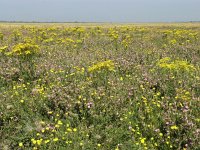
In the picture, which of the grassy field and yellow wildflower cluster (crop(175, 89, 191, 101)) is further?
yellow wildflower cluster (crop(175, 89, 191, 101))

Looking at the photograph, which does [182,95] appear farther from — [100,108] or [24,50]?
[24,50]

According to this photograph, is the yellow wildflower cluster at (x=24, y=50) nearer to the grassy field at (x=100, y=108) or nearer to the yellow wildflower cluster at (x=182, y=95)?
the grassy field at (x=100, y=108)

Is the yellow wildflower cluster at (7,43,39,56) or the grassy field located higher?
the yellow wildflower cluster at (7,43,39,56)

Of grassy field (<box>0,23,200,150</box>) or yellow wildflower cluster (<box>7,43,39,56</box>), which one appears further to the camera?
yellow wildflower cluster (<box>7,43,39,56</box>)

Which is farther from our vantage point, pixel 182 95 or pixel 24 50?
pixel 24 50

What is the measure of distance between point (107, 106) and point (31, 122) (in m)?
1.83

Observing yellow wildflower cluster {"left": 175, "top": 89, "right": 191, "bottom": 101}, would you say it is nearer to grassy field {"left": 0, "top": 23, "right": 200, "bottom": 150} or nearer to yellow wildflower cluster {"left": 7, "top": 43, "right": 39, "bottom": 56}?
grassy field {"left": 0, "top": 23, "right": 200, "bottom": 150}

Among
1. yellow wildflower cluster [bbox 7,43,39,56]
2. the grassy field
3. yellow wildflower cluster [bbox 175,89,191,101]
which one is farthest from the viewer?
yellow wildflower cluster [bbox 7,43,39,56]

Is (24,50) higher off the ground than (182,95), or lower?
higher

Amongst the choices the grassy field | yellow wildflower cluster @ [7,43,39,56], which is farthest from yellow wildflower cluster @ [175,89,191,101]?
yellow wildflower cluster @ [7,43,39,56]

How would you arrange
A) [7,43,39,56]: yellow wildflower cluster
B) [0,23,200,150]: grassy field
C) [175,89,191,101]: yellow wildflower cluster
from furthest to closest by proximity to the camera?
1. [7,43,39,56]: yellow wildflower cluster
2. [175,89,191,101]: yellow wildflower cluster
3. [0,23,200,150]: grassy field

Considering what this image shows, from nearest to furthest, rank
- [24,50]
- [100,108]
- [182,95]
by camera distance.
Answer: [100,108], [182,95], [24,50]

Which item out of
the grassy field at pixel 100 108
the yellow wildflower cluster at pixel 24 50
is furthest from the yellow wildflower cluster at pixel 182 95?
the yellow wildflower cluster at pixel 24 50

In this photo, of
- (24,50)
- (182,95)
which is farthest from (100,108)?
(24,50)
